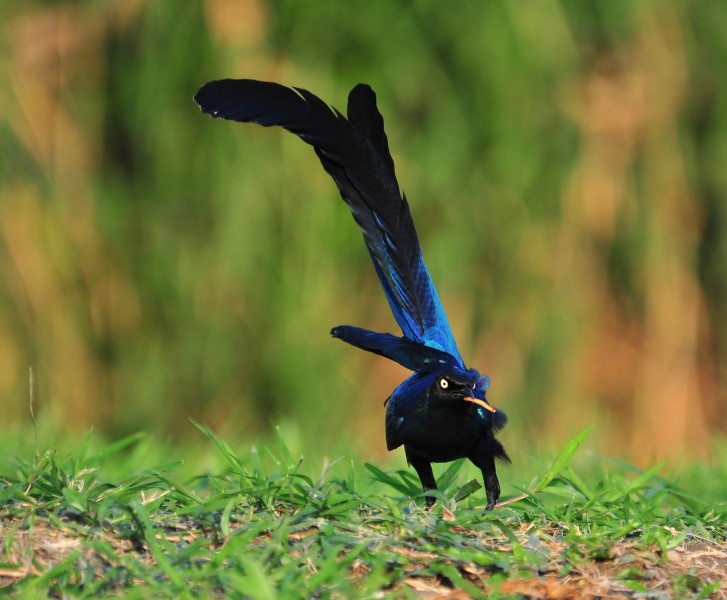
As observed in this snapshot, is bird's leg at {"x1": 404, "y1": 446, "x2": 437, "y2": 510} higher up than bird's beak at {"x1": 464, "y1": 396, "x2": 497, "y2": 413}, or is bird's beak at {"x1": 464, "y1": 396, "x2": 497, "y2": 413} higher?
bird's beak at {"x1": 464, "y1": 396, "x2": 497, "y2": 413}

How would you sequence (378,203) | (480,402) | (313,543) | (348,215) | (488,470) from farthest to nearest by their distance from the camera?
(348,215) → (378,203) → (488,470) → (480,402) → (313,543)

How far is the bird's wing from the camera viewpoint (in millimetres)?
3402

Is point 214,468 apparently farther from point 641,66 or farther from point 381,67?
point 641,66

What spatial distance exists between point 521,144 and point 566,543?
12.8 feet

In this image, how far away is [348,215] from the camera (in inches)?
253

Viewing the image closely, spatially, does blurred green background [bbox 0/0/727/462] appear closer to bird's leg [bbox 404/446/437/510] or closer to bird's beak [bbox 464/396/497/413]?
bird's leg [bbox 404/446/437/510]

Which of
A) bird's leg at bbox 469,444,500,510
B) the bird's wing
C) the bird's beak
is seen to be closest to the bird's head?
the bird's beak

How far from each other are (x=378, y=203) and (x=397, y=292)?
27cm

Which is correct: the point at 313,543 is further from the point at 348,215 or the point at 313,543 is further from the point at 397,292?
the point at 348,215

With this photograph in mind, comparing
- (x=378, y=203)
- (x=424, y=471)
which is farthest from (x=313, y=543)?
(x=378, y=203)

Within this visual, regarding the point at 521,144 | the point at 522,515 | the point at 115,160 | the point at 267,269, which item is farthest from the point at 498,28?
the point at 522,515

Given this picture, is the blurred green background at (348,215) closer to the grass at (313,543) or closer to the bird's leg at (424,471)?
the bird's leg at (424,471)

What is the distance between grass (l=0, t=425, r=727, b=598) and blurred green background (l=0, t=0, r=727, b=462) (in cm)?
326

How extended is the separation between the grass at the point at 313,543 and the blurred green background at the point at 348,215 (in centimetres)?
326
